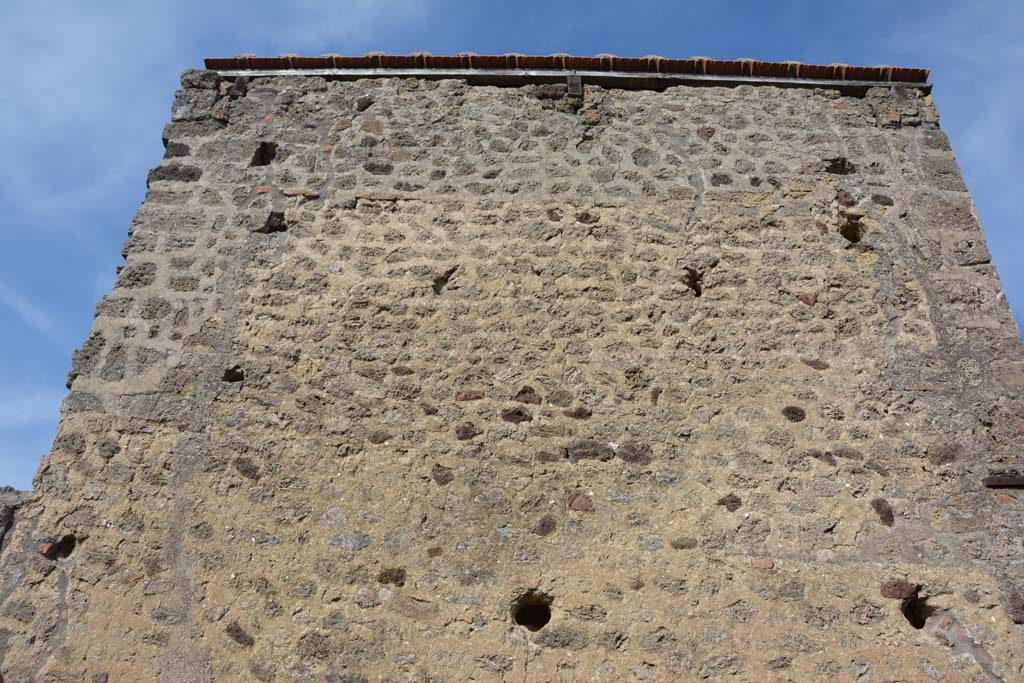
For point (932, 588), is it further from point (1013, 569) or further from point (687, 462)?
point (687, 462)

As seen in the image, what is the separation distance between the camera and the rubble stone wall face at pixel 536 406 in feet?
12.3

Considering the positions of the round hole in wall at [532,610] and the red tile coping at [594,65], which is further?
the red tile coping at [594,65]

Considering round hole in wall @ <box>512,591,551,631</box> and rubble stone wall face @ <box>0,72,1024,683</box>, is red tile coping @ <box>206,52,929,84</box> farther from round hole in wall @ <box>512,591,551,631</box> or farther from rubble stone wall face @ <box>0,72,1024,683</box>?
round hole in wall @ <box>512,591,551,631</box>

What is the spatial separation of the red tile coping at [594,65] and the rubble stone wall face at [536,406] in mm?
148

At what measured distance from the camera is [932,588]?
12.6 ft

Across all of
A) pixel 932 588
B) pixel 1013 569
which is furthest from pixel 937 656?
pixel 1013 569

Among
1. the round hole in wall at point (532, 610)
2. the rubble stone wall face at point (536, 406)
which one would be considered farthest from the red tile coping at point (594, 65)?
the round hole in wall at point (532, 610)

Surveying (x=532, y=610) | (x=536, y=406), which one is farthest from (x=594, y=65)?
(x=532, y=610)

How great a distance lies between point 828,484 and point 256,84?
420cm

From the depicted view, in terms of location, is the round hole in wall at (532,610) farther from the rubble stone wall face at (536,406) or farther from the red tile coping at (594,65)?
the red tile coping at (594,65)

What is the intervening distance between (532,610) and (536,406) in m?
0.98

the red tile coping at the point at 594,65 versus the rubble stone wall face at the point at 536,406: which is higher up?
the red tile coping at the point at 594,65

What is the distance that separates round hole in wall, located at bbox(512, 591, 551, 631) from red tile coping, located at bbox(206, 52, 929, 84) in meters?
3.43

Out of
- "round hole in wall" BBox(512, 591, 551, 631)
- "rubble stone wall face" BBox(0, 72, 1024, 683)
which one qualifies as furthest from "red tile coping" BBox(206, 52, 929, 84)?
"round hole in wall" BBox(512, 591, 551, 631)
